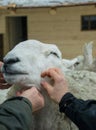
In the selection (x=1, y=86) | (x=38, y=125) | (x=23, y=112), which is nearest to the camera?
(x=23, y=112)

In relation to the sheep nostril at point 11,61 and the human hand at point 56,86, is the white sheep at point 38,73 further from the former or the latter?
the human hand at point 56,86

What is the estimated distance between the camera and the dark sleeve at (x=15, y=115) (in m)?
2.36

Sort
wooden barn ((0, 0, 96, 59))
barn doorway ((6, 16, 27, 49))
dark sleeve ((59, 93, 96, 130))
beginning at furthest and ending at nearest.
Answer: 1. barn doorway ((6, 16, 27, 49))
2. wooden barn ((0, 0, 96, 59))
3. dark sleeve ((59, 93, 96, 130))

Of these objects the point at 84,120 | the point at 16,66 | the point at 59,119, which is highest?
the point at 16,66

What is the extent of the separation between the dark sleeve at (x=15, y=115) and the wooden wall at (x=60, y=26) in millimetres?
13467

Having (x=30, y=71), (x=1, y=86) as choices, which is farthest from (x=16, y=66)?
(x=1, y=86)

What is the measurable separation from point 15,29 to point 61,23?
3184 mm

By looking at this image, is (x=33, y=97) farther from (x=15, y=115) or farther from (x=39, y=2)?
(x=39, y=2)

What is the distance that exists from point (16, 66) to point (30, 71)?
139mm

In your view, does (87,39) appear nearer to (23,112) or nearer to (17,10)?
(17,10)

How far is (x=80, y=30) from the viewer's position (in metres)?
16.2

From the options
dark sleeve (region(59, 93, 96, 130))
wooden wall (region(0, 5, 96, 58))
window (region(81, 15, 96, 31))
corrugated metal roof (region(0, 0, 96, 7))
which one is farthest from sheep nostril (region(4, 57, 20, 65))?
window (region(81, 15, 96, 31))

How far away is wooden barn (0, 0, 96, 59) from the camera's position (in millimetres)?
15984

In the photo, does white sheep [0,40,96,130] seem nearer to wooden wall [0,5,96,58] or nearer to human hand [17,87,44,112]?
human hand [17,87,44,112]
